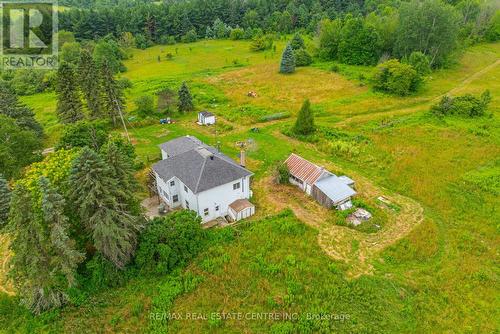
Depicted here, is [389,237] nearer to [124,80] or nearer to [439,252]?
[439,252]

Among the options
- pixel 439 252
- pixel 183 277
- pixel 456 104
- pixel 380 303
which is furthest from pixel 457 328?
pixel 456 104

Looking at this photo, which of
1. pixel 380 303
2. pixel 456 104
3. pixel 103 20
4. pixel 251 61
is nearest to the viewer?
pixel 380 303

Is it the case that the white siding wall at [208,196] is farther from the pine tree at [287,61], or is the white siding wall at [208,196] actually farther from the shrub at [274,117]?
the pine tree at [287,61]

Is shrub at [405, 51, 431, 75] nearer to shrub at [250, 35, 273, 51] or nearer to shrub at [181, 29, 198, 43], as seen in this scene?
shrub at [250, 35, 273, 51]

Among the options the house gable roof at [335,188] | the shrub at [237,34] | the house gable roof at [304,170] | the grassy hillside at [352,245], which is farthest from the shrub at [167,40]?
the house gable roof at [335,188]

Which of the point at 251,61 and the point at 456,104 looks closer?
the point at 456,104

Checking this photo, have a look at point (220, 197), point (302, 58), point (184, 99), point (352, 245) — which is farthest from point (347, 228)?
point (302, 58)
